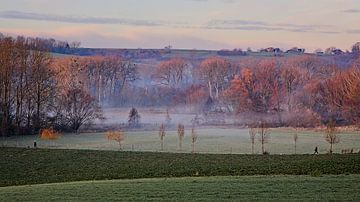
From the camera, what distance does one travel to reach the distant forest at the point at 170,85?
3413 inches

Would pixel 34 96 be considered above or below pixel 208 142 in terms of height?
above

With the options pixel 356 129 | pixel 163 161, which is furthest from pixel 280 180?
pixel 356 129

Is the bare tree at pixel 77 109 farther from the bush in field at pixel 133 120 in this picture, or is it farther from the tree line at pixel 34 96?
the bush in field at pixel 133 120

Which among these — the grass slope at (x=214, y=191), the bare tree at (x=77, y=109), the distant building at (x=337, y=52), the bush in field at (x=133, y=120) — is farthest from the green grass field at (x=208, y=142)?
the distant building at (x=337, y=52)

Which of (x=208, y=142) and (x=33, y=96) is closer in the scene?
(x=208, y=142)

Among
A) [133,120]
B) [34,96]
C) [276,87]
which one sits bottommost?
[133,120]

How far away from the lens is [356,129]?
291ft

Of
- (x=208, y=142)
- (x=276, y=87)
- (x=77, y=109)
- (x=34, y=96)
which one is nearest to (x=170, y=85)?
(x=276, y=87)

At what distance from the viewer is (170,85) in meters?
142

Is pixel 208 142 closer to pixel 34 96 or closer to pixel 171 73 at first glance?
pixel 34 96

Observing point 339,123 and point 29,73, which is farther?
point 339,123

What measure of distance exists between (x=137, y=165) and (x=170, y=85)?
98134 mm

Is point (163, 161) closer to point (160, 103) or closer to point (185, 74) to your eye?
point (160, 103)

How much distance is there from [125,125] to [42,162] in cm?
5093
